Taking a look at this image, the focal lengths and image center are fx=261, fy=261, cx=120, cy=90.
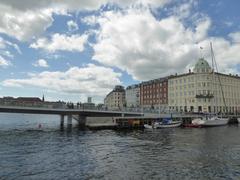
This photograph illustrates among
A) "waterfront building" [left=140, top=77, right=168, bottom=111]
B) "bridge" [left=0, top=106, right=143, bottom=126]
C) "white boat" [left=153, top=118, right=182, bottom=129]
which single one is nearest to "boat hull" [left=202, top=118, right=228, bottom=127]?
"white boat" [left=153, top=118, right=182, bottom=129]

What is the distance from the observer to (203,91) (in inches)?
5236

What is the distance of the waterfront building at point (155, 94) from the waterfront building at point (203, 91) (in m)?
4.64

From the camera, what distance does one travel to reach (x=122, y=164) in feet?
94.5

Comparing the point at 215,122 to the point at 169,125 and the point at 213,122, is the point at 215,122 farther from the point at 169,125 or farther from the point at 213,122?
the point at 169,125

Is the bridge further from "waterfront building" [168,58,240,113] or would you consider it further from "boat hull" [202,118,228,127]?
"waterfront building" [168,58,240,113]

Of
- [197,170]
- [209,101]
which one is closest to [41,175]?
[197,170]

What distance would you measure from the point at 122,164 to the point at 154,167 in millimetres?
3666

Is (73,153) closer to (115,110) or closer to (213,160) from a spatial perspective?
(213,160)

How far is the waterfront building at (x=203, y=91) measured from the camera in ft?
433

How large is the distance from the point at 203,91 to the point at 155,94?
39239mm

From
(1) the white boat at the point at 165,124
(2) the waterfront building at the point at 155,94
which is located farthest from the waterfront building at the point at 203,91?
(1) the white boat at the point at 165,124

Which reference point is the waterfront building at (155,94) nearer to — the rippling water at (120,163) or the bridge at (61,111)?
the bridge at (61,111)

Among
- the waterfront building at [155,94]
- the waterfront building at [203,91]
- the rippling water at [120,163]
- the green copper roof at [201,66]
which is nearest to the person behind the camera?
the rippling water at [120,163]

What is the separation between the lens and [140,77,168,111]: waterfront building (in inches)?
6270
